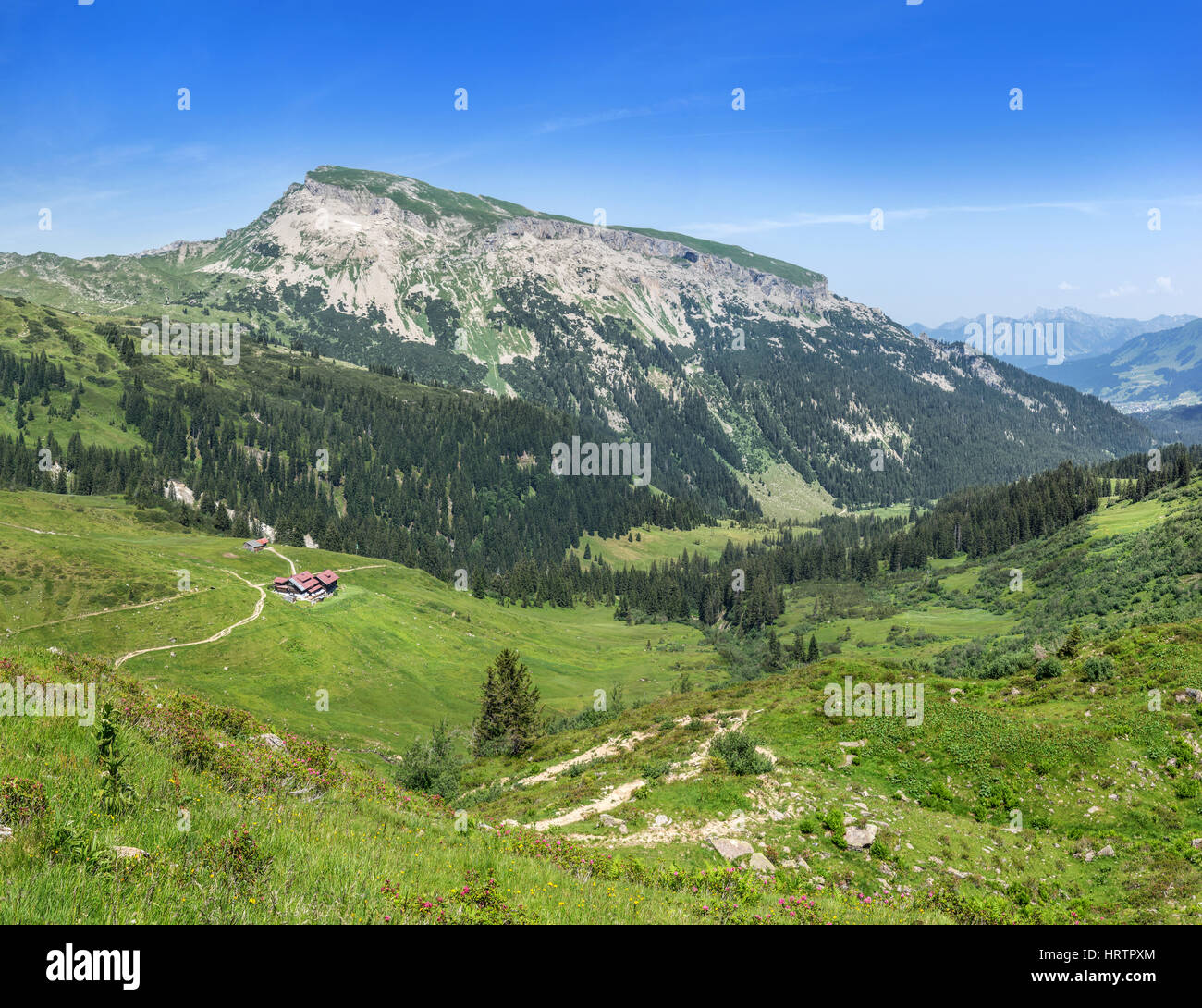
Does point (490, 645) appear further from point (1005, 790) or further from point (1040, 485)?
point (1040, 485)

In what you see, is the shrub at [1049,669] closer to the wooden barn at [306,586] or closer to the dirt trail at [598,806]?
the dirt trail at [598,806]

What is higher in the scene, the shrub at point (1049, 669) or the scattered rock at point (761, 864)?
the shrub at point (1049, 669)

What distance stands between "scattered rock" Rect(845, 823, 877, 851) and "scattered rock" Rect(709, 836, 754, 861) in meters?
4.07

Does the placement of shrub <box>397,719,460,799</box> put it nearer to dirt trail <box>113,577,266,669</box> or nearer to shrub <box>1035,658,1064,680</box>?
shrub <box>1035,658,1064,680</box>

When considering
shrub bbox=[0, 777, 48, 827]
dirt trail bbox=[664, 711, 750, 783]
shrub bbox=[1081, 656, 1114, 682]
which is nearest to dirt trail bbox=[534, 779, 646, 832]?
dirt trail bbox=[664, 711, 750, 783]

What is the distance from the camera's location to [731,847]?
22203mm

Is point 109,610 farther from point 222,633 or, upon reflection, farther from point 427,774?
point 427,774

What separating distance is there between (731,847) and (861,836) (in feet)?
17.1

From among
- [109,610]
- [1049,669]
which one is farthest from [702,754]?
[109,610]

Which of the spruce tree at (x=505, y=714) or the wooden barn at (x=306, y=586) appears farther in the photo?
the wooden barn at (x=306, y=586)

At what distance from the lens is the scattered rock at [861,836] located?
75.4 ft

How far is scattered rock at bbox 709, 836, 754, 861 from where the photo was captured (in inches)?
855

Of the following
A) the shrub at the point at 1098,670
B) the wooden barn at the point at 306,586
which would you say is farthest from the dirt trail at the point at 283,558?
the shrub at the point at 1098,670

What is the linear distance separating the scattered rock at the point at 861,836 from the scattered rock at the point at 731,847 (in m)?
4.07
